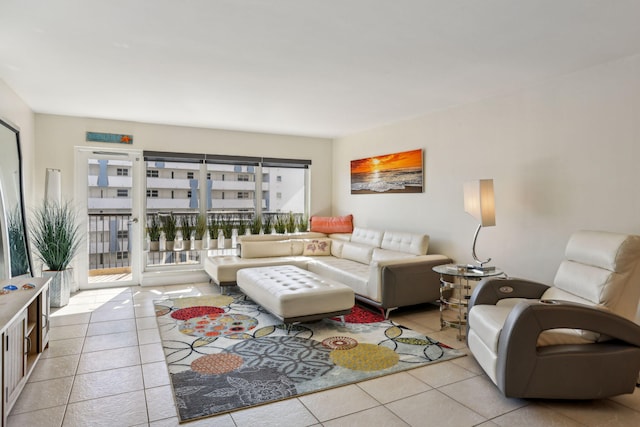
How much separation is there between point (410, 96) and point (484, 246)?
1.89 m

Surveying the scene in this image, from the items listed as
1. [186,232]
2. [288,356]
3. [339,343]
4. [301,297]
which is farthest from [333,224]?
[288,356]

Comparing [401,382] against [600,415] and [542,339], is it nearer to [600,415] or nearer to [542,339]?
[542,339]

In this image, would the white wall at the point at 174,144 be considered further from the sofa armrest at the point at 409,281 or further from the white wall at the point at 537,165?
the sofa armrest at the point at 409,281

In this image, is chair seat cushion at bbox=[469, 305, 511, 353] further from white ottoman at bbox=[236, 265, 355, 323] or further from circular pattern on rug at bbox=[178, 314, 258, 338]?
circular pattern on rug at bbox=[178, 314, 258, 338]

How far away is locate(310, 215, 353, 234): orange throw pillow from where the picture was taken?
6.63 metres

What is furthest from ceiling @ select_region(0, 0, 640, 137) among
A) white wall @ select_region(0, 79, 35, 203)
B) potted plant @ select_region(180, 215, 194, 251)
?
potted plant @ select_region(180, 215, 194, 251)

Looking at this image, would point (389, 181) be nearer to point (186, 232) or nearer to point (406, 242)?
point (406, 242)

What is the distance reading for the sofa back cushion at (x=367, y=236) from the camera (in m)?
5.61

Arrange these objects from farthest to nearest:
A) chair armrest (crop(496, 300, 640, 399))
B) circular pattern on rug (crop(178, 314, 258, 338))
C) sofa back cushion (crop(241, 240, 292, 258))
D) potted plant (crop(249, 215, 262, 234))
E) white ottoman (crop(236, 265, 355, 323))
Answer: potted plant (crop(249, 215, 262, 234))
sofa back cushion (crop(241, 240, 292, 258))
circular pattern on rug (crop(178, 314, 258, 338))
white ottoman (crop(236, 265, 355, 323))
chair armrest (crop(496, 300, 640, 399))

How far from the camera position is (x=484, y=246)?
14.4ft

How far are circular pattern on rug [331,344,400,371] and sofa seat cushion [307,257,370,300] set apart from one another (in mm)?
1022

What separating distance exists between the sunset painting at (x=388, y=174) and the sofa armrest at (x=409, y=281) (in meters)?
1.21

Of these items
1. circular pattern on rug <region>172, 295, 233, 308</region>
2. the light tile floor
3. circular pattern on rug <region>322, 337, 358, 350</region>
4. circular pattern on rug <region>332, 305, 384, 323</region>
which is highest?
circular pattern on rug <region>172, 295, 233, 308</region>

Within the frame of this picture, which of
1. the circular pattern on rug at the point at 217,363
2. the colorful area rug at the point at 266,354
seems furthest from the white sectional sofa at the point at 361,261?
the circular pattern on rug at the point at 217,363
